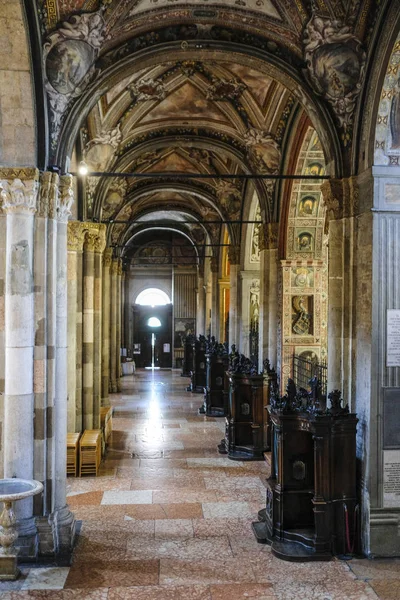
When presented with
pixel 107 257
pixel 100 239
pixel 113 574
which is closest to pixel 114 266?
pixel 107 257

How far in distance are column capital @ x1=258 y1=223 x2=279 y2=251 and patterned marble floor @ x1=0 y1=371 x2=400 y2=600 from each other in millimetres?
5133

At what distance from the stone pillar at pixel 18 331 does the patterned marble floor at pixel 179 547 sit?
1.14 metres

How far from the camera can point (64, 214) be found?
884cm

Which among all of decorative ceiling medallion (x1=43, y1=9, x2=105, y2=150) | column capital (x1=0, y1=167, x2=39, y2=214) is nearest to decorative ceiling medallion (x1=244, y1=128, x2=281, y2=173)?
decorative ceiling medallion (x1=43, y1=9, x2=105, y2=150)

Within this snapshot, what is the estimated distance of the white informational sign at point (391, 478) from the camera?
854 centimetres

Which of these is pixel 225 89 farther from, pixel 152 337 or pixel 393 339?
pixel 152 337

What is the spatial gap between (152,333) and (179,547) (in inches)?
1230

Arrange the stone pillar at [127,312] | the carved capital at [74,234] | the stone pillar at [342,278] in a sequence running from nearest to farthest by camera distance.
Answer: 1. the stone pillar at [342,278]
2. the carved capital at [74,234]
3. the stone pillar at [127,312]

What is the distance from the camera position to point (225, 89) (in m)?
13.7

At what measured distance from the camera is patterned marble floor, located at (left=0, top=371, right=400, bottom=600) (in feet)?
24.0

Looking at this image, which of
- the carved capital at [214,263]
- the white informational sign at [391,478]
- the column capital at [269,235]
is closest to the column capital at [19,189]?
the white informational sign at [391,478]

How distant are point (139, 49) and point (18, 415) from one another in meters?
5.76

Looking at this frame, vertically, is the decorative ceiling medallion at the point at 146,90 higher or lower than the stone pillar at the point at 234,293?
higher

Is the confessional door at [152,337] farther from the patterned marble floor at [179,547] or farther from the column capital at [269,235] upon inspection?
the patterned marble floor at [179,547]
